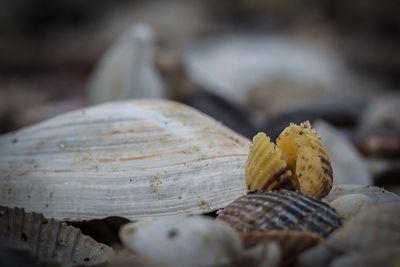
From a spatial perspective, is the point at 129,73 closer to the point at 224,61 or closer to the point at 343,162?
the point at 343,162

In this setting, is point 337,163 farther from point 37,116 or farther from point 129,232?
point 37,116

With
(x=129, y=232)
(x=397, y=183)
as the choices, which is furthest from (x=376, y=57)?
(x=129, y=232)

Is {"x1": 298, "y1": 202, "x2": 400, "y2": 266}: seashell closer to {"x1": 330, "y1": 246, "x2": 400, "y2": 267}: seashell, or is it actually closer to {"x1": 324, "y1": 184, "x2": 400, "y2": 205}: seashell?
{"x1": 330, "y1": 246, "x2": 400, "y2": 267}: seashell

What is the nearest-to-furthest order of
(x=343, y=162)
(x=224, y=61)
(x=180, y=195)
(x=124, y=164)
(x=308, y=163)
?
(x=308, y=163) → (x=180, y=195) → (x=124, y=164) → (x=343, y=162) → (x=224, y=61)

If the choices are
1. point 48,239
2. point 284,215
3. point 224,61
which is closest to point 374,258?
point 284,215

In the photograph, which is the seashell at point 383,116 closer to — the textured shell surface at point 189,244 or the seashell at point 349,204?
the seashell at point 349,204

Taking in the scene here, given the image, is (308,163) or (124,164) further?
(124,164)
